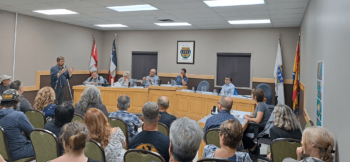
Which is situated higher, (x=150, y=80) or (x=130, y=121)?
(x=150, y=80)

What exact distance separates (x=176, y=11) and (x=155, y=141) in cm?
491

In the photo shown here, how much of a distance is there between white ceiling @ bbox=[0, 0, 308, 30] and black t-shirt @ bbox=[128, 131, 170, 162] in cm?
397

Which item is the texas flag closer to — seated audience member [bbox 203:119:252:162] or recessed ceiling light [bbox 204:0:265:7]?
recessed ceiling light [bbox 204:0:265:7]

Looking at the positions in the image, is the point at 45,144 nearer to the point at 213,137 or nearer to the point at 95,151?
the point at 95,151

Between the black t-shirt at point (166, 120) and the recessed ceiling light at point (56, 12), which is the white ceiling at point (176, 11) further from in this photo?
the black t-shirt at point (166, 120)

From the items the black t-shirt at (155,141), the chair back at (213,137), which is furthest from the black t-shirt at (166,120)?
the black t-shirt at (155,141)

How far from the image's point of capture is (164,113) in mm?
3627

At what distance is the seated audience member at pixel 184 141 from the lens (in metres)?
1.86

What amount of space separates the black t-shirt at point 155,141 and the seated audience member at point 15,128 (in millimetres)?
1497

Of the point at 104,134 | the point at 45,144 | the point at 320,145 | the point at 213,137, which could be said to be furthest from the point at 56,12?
the point at 320,145

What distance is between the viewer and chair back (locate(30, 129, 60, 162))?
97.7 inches

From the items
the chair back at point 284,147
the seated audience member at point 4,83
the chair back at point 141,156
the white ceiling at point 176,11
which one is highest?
the white ceiling at point 176,11

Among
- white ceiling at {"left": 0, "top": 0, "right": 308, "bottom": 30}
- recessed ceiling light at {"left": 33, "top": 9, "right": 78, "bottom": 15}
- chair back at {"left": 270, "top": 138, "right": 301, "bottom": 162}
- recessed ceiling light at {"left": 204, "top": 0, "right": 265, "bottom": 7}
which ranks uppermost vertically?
recessed ceiling light at {"left": 33, "top": 9, "right": 78, "bottom": 15}

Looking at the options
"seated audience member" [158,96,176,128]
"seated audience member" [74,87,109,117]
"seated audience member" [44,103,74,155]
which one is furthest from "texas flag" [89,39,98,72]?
"seated audience member" [44,103,74,155]
